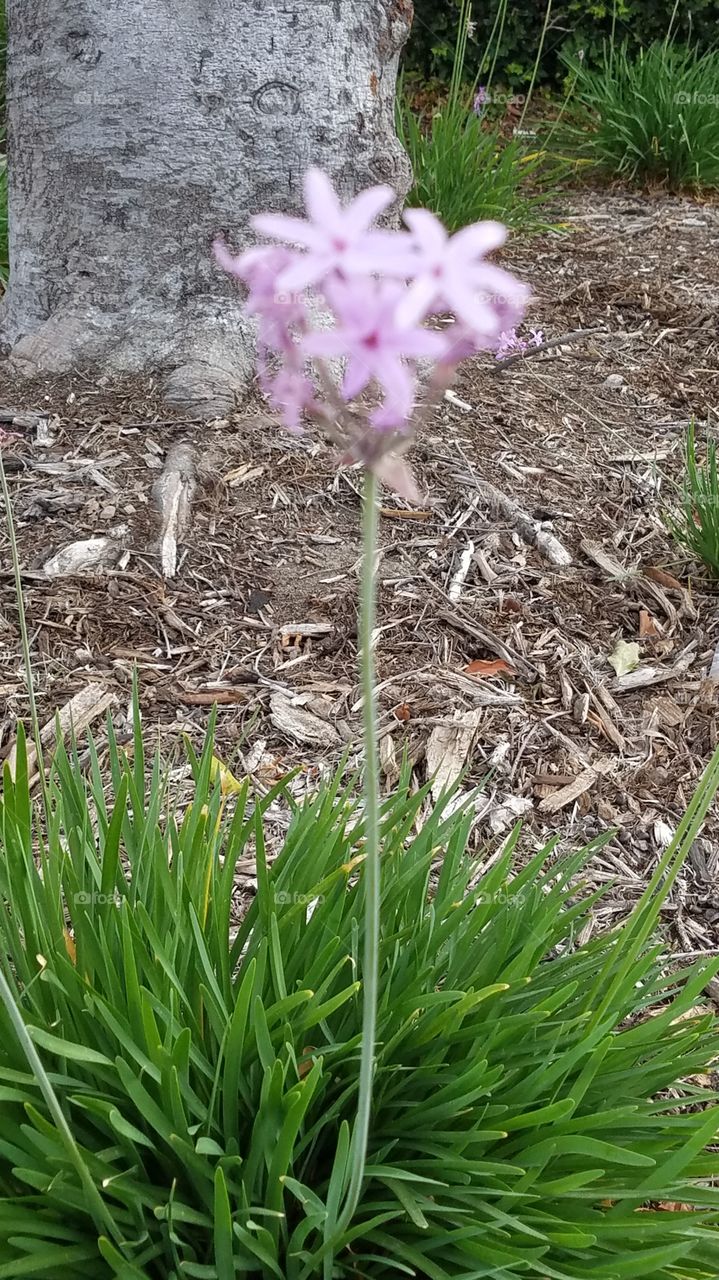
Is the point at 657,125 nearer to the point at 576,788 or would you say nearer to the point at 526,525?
the point at 526,525

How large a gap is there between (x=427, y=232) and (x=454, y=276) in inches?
1.3

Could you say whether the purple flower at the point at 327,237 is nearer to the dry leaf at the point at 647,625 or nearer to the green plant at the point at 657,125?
the dry leaf at the point at 647,625

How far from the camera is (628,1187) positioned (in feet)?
3.64

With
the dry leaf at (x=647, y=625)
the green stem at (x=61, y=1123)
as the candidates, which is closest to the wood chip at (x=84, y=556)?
the dry leaf at (x=647, y=625)

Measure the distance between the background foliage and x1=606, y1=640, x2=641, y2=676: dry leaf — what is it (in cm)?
496

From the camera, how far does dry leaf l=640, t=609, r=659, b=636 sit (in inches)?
92.0

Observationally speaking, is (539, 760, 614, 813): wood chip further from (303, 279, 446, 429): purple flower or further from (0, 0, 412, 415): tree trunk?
(303, 279, 446, 429): purple flower

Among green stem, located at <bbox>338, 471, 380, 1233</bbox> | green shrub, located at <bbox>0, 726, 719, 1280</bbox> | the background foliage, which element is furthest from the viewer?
the background foliage

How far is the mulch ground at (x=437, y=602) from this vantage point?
1.98 m

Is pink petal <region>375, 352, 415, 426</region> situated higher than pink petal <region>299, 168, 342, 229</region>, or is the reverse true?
pink petal <region>299, 168, 342, 229</region>

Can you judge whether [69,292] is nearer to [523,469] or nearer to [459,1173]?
[523,469]

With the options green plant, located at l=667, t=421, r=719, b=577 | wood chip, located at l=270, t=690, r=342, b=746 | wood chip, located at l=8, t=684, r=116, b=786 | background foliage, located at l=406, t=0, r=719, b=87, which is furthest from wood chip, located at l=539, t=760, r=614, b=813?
background foliage, located at l=406, t=0, r=719, b=87

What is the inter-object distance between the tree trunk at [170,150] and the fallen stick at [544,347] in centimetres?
67

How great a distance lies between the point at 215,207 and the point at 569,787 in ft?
5.76
